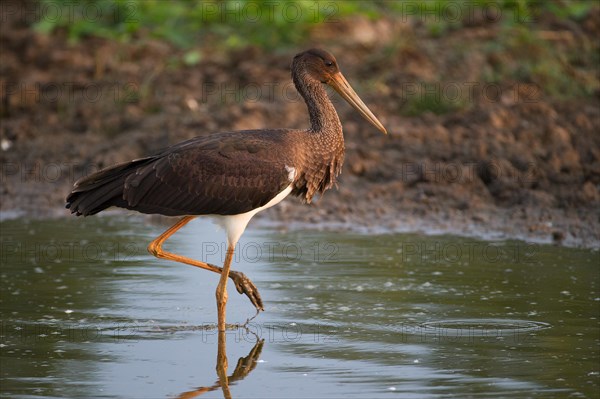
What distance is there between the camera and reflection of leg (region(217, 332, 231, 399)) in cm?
629

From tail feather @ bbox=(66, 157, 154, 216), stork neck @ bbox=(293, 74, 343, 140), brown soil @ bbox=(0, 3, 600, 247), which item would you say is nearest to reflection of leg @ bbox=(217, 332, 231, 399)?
tail feather @ bbox=(66, 157, 154, 216)

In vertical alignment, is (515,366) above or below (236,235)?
below

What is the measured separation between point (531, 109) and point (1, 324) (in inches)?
267

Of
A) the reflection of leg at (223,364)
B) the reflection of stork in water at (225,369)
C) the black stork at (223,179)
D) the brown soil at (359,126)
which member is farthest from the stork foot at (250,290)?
the brown soil at (359,126)

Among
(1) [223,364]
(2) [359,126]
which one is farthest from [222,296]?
(2) [359,126]

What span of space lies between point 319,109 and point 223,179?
2.85 feet

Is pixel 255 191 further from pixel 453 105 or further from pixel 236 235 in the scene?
pixel 453 105

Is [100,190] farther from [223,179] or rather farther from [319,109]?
Result: [319,109]

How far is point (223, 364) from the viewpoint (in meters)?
6.75

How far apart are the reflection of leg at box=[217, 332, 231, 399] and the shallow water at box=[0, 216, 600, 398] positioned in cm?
3

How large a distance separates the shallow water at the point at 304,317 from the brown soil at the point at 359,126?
72cm

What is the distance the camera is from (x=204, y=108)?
13.2m


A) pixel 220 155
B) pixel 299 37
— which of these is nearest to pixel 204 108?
pixel 299 37

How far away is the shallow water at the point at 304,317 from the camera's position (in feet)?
20.8
